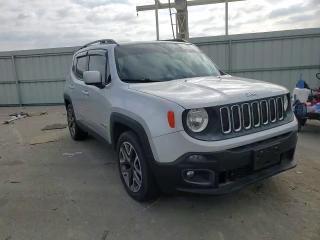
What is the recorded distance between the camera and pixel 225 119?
3.14 m

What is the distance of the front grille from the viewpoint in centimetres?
315

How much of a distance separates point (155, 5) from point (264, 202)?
15273mm

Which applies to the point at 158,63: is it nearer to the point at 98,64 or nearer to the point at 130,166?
the point at 98,64

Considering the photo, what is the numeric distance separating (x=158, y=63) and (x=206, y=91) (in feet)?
4.03

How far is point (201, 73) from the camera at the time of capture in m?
4.50

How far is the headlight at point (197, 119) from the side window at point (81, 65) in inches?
123

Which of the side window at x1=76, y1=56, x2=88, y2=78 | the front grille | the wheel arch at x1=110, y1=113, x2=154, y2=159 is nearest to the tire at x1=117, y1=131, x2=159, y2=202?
the wheel arch at x1=110, y1=113, x2=154, y2=159

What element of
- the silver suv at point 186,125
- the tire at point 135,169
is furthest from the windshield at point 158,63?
the tire at point 135,169

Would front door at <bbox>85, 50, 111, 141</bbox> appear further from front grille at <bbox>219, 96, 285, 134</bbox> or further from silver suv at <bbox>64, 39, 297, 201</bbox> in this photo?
front grille at <bbox>219, 96, 285, 134</bbox>

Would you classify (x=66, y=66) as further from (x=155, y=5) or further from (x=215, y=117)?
(x=215, y=117)

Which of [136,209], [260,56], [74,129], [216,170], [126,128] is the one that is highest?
[260,56]

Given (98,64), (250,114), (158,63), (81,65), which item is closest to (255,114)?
(250,114)

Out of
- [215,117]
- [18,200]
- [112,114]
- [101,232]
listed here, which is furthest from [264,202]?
[18,200]

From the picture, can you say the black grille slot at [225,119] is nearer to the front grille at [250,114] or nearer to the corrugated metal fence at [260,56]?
the front grille at [250,114]
